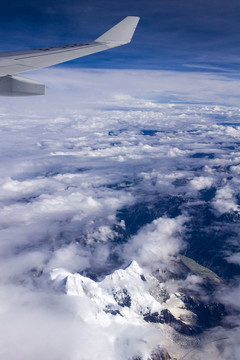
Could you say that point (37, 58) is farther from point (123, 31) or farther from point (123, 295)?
point (123, 295)

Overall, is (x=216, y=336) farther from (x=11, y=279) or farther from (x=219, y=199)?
(x=219, y=199)

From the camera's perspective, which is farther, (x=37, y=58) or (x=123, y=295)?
(x=123, y=295)

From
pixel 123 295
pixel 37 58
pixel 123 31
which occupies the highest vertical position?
pixel 123 31

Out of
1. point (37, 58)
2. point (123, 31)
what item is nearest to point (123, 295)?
point (123, 31)

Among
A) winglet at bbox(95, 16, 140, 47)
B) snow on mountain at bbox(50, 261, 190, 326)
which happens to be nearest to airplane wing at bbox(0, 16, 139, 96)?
winglet at bbox(95, 16, 140, 47)

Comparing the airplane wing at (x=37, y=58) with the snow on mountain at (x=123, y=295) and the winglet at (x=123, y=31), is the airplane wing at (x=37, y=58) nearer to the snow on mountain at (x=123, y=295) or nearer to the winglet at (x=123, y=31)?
the winglet at (x=123, y=31)

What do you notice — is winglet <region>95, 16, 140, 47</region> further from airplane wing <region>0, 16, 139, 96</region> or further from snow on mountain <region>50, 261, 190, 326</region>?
snow on mountain <region>50, 261, 190, 326</region>

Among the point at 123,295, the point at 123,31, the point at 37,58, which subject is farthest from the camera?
the point at 123,295

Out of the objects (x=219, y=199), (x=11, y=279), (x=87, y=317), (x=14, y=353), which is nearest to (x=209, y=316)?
(x=87, y=317)

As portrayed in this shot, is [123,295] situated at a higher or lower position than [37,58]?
lower
